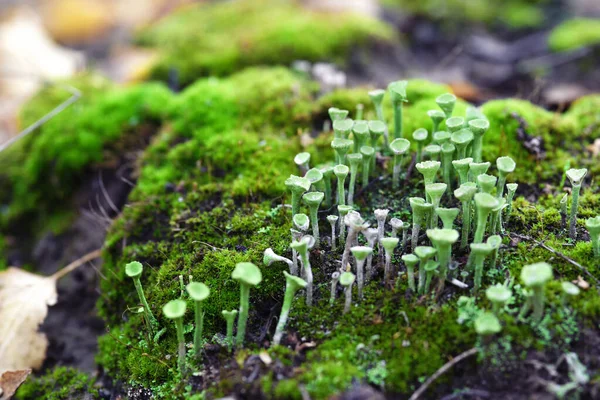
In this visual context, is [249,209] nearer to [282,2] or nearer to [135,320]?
[135,320]

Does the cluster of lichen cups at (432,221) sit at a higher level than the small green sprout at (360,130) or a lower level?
lower

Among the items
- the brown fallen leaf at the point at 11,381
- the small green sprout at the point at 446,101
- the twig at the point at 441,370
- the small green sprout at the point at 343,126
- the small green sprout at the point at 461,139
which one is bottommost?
the brown fallen leaf at the point at 11,381

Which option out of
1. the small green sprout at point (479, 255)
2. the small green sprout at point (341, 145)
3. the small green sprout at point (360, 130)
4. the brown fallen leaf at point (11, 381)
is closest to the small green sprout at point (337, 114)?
the small green sprout at point (360, 130)

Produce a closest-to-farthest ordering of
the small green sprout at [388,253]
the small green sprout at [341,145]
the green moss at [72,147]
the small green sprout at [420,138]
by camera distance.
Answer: the small green sprout at [388,253], the small green sprout at [341,145], the small green sprout at [420,138], the green moss at [72,147]

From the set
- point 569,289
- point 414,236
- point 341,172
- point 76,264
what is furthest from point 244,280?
point 76,264

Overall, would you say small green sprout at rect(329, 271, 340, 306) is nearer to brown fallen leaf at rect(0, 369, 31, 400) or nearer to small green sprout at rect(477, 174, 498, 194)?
small green sprout at rect(477, 174, 498, 194)

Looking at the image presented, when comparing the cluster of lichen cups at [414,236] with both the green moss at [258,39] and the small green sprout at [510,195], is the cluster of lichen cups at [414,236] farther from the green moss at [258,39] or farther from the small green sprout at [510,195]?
the green moss at [258,39]

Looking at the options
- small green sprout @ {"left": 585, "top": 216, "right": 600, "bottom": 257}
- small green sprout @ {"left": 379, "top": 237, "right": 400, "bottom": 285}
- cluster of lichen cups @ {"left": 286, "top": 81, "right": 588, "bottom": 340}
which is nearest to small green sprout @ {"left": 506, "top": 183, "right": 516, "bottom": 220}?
cluster of lichen cups @ {"left": 286, "top": 81, "right": 588, "bottom": 340}
